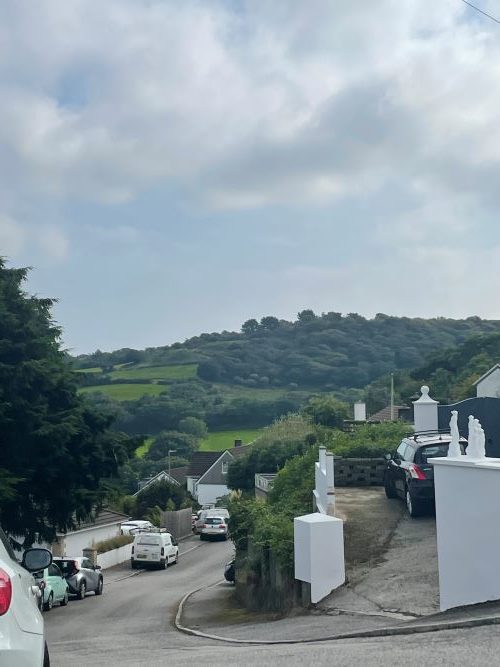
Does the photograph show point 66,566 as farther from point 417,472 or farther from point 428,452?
point 428,452

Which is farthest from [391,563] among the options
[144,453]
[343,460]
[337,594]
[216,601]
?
[144,453]

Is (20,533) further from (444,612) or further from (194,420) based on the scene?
(194,420)

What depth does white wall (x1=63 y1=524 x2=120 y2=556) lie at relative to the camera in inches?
1612

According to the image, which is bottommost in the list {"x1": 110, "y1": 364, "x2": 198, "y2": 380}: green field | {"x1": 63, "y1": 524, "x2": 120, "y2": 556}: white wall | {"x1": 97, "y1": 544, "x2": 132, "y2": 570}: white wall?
{"x1": 97, "y1": 544, "x2": 132, "y2": 570}: white wall

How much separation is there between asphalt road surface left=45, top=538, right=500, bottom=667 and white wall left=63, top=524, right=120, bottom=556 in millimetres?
12251

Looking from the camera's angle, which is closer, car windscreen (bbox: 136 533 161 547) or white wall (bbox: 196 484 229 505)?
car windscreen (bbox: 136 533 161 547)

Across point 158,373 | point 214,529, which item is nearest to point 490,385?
point 214,529

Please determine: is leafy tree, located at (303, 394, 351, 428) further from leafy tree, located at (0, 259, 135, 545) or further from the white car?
the white car

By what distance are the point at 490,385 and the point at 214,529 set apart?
21223 mm

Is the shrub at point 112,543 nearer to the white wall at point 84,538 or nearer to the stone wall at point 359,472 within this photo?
the white wall at point 84,538

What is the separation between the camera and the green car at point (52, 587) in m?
22.8

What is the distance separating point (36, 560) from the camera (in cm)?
713

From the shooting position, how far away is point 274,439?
5472cm

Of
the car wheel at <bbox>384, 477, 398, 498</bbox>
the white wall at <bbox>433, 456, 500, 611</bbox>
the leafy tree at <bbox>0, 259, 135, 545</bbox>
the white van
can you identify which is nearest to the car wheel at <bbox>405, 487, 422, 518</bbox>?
the car wheel at <bbox>384, 477, 398, 498</bbox>
